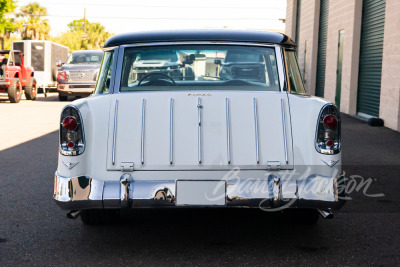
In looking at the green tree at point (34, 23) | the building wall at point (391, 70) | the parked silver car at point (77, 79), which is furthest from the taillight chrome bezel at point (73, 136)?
the green tree at point (34, 23)

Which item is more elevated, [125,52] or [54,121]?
[125,52]

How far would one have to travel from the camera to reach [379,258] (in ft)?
14.0

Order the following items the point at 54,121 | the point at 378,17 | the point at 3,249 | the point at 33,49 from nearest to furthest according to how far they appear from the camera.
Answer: the point at 3,249
the point at 54,121
the point at 378,17
the point at 33,49

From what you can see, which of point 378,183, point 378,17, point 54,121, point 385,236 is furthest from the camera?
point 378,17

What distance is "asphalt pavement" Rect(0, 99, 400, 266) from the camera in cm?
426

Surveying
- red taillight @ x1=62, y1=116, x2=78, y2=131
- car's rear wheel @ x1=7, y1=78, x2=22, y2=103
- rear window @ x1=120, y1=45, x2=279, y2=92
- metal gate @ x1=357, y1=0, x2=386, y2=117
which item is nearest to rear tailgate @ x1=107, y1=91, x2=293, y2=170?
red taillight @ x1=62, y1=116, x2=78, y2=131

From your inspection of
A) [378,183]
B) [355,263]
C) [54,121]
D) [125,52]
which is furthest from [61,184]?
[54,121]

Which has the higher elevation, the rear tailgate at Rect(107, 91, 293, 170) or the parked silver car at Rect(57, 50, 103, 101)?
the rear tailgate at Rect(107, 91, 293, 170)

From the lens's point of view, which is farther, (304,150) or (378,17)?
(378,17)

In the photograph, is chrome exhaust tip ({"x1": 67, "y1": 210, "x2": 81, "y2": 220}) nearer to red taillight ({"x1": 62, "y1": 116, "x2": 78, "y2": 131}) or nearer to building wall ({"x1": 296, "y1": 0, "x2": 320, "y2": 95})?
red taillight ({"x1": 62, "y1": 116, "x2": 78, "y2": 131})

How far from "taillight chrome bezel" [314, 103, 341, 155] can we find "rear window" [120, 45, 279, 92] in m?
0.60

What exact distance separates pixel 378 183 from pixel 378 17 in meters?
10.2

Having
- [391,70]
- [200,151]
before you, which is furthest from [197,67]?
[391,70]

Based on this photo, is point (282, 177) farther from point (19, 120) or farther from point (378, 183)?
point (19, 120)
